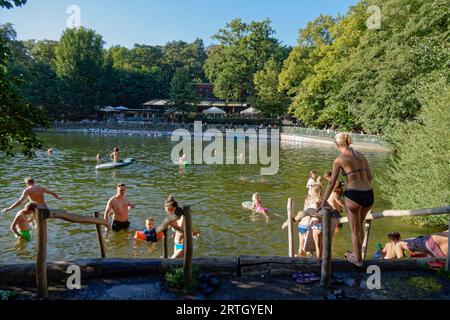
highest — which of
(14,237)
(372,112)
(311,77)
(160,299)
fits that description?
(311,77)

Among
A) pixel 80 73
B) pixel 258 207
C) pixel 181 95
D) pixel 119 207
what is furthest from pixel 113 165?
pixel 80 73

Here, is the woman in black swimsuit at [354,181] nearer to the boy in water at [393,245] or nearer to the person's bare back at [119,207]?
the boy in water at [393,245]

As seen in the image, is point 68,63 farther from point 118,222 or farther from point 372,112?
point 118,222

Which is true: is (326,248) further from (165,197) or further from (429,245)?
(165,197)

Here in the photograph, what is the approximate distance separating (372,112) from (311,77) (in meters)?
17.2

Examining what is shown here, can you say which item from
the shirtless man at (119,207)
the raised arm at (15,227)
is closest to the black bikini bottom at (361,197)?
the shirtless man at (119,207)

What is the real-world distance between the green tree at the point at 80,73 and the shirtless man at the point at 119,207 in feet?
170

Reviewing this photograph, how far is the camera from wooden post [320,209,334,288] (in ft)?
17.7

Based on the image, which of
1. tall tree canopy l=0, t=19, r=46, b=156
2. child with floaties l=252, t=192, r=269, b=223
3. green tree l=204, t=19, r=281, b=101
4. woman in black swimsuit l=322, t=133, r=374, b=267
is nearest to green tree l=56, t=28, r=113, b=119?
green tree l=204, t=19, r=281, b=101

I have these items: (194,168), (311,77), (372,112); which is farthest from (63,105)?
(372,112)

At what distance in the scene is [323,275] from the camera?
18.3 feet

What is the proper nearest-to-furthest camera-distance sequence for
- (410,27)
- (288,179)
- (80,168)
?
(288,179), (80,168), (410,27)

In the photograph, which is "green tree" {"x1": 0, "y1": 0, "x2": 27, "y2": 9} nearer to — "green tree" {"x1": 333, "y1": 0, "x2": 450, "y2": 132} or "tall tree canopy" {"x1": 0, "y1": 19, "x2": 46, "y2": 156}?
"tall tree canopy" {"x1": 0, "y1": 19, "x2": 46, "y2": 156}

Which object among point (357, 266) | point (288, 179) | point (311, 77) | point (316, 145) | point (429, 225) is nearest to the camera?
point (357, 266)
